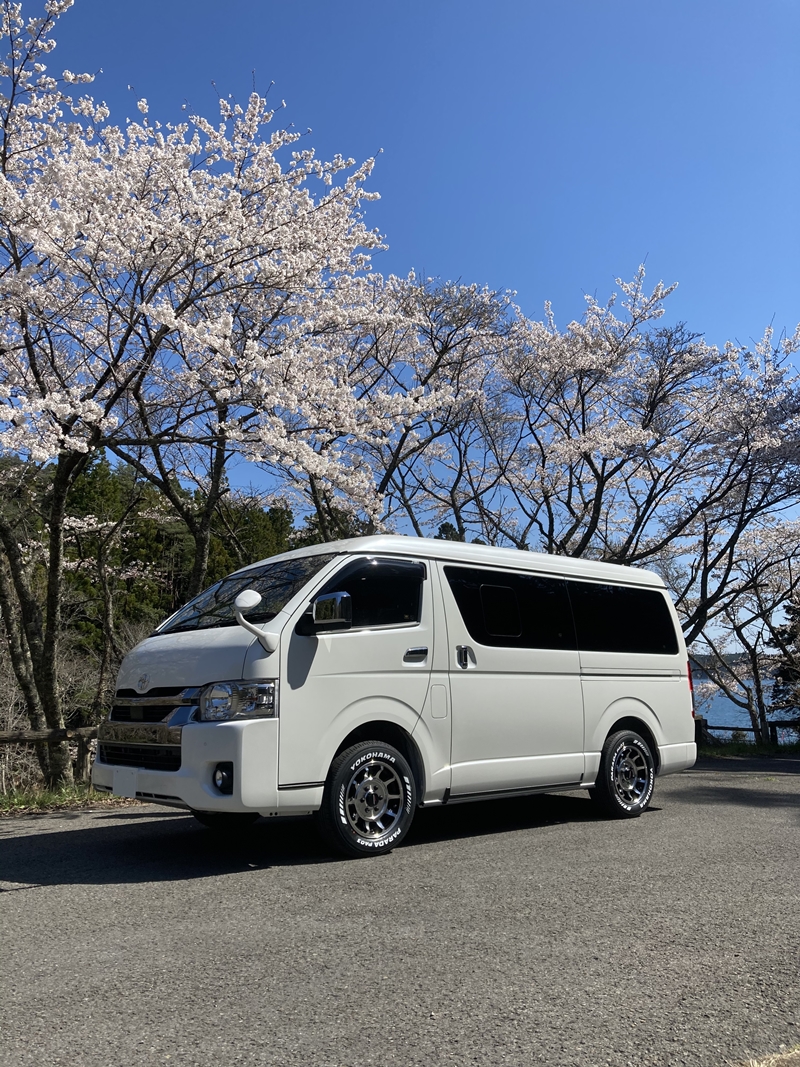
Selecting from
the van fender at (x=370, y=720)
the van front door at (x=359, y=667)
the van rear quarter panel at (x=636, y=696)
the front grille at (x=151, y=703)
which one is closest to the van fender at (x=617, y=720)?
the van rear quarter panel at (x=636, y=696)

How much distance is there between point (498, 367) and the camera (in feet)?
76.1

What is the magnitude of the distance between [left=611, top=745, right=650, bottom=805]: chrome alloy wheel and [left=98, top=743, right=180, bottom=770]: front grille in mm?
4199

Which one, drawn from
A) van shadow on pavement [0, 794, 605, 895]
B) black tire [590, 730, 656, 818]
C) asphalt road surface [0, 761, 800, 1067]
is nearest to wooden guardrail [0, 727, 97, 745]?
van shadow on pavement [0, 794, 605, 895]

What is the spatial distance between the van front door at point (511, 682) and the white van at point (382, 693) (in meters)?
0.02

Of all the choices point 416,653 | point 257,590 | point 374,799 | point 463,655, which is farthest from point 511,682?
point 257,590

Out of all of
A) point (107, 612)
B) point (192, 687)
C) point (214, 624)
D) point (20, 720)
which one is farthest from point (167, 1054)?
point (20, 720)

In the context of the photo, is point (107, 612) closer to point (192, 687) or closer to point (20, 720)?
point (20, 720)

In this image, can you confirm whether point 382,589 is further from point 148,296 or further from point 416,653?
point 148,296

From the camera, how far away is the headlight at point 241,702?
5.59 m

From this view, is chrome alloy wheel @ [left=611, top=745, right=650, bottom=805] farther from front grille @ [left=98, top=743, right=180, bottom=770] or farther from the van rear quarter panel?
front grille @ [left=98, top=743, right=180, bottom=770]

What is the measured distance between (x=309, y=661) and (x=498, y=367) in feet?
60.6

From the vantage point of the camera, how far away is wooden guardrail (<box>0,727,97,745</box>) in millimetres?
8532

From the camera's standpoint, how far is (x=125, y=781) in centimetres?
595

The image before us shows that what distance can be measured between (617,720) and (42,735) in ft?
19.2
